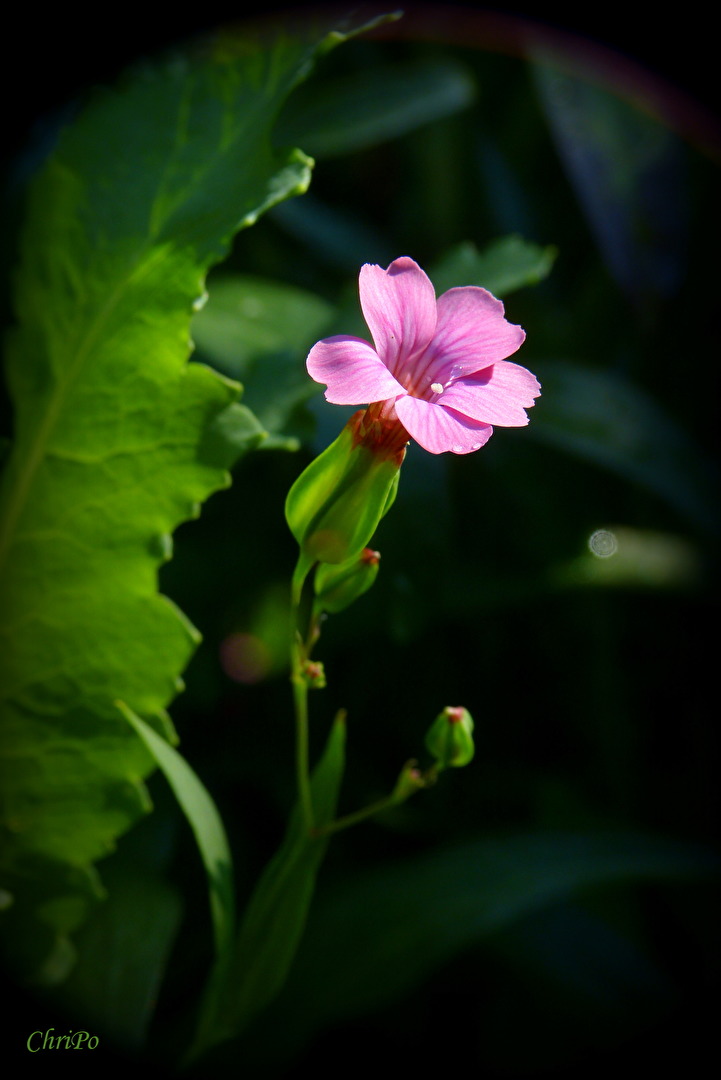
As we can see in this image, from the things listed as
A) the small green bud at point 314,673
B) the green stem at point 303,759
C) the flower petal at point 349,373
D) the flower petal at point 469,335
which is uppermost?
the flower petal at point 469,335

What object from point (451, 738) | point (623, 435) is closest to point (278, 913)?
point (451, 738)

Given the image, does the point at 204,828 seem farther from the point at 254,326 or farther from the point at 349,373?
the point at 254,326

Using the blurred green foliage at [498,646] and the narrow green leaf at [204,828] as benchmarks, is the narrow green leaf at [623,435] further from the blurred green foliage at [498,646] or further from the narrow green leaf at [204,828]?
the narrow green leaf at [204,828]

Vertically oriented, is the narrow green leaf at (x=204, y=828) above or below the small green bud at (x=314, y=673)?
below

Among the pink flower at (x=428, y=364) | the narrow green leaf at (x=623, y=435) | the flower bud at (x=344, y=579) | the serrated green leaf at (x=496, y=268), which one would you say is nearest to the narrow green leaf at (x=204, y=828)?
the flower bud at (x=344, y=579)

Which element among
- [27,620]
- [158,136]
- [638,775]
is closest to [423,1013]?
[638,775]

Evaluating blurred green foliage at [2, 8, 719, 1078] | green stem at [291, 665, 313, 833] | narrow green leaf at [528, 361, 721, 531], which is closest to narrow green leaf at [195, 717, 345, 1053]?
green stem at [291, 665, 313, 833]

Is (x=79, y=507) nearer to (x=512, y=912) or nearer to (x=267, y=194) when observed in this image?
(x=267, y=194)
